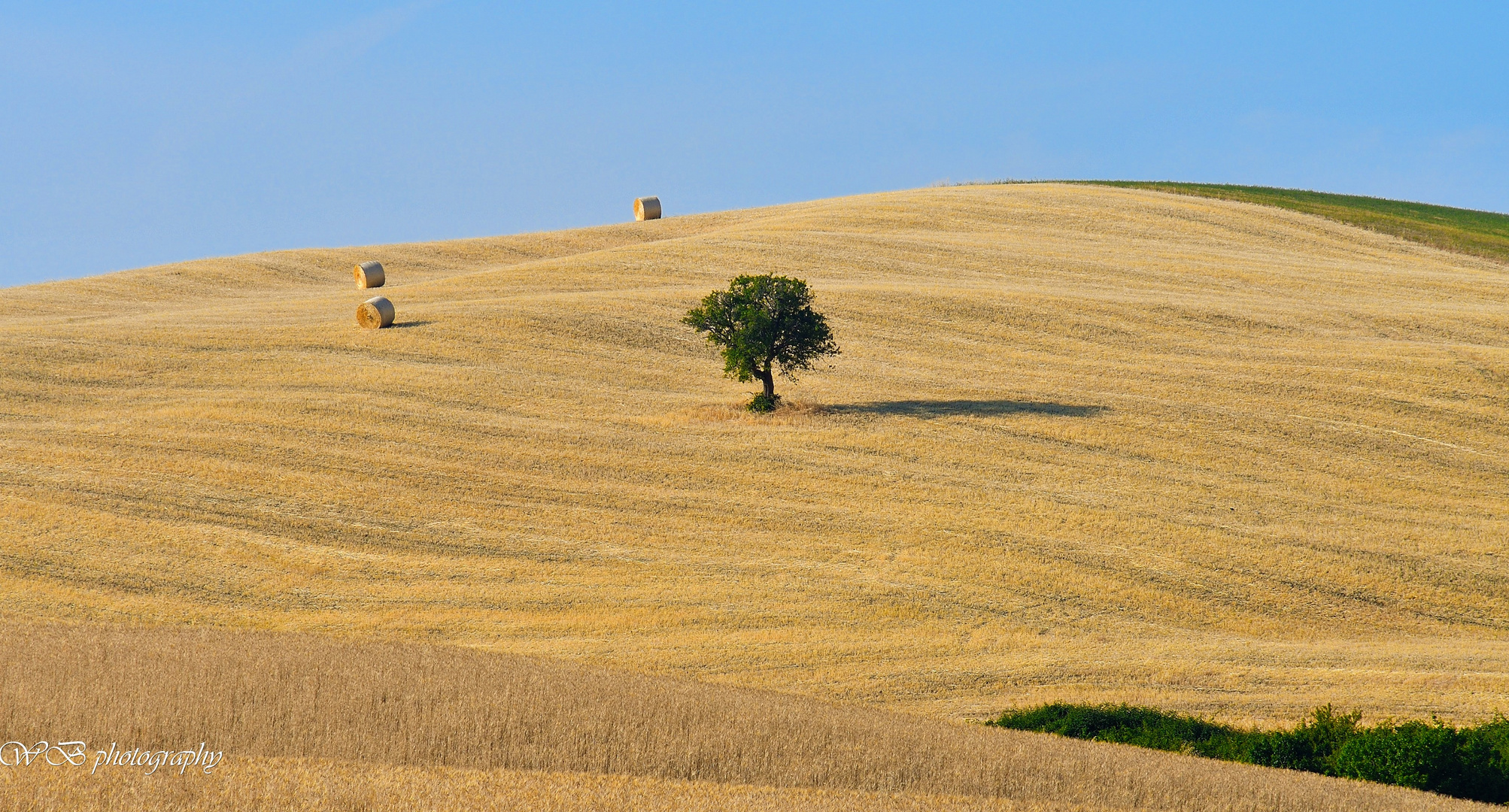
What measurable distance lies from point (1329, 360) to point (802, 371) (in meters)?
17.3

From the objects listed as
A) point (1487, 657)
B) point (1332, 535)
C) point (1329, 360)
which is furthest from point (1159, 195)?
point (1487, 657)

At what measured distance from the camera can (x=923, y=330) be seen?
143ft

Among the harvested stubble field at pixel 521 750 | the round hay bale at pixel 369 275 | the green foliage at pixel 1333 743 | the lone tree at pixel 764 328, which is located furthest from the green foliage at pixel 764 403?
the round hay bale at pixel 369 275

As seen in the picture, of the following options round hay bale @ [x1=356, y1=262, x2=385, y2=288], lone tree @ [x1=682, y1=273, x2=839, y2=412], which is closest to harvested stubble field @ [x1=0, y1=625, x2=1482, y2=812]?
lone tree @ [x1=682, y1=273, x2=839, y2=412]

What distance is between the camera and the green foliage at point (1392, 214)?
6744 centimetres

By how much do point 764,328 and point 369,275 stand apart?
2419 cm

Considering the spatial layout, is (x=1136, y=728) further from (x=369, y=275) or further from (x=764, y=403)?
(x=369, y=275)

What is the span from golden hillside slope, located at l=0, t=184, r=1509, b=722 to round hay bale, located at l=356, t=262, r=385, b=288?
1769 millimetres

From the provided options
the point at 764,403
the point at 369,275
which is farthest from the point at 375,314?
the point at 764,403

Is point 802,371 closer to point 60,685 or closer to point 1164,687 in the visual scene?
point 1164,687

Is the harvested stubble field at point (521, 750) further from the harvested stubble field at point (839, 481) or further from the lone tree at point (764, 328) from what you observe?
the lone tree at point (764, 328)

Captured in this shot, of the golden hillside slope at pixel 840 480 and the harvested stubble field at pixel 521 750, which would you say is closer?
the harvested stubble field at pixel 521 750
